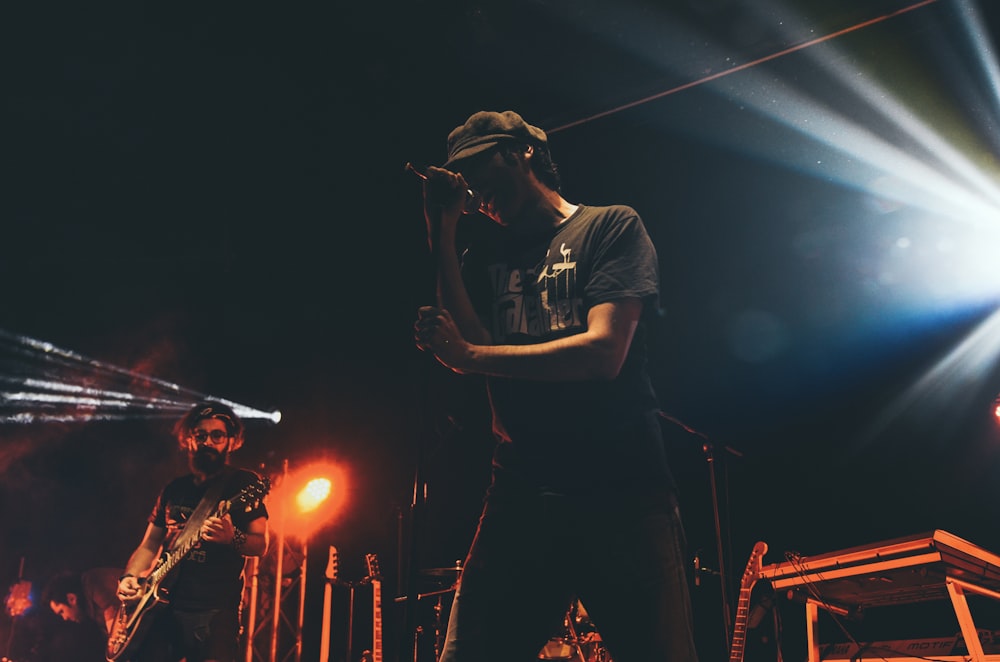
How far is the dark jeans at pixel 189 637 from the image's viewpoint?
4082 millimetres

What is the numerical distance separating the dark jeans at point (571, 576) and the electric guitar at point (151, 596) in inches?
132

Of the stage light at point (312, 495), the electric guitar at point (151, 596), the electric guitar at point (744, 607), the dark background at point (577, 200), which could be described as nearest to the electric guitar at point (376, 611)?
the stage light at point (312, 495)

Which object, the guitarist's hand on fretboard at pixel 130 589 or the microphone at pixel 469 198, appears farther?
the guitarist's hand on fretboard at pixel 130 589

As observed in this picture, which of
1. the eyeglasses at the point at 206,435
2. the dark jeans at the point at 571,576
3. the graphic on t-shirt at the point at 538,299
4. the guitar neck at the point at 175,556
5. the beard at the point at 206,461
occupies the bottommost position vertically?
the dark jeans at the point at 571,576

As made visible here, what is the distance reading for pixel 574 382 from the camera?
5.31 ft

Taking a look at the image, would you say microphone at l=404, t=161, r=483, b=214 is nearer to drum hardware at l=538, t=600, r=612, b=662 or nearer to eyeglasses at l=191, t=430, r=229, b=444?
eyeglasses at l=191, t=430, r=229, b=444

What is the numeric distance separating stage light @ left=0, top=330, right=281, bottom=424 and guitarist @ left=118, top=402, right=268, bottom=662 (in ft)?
13.7

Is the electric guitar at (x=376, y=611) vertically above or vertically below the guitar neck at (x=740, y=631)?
above

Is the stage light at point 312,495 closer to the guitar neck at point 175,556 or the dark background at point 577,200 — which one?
the dark background at point 577,200

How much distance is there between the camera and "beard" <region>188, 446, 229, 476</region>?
4.90m

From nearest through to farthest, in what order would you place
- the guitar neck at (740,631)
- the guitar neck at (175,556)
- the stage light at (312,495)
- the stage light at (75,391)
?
the guitar neck at (740,631) → the guitar neck at (175,556) → the stage light at (312,495) → the stage light at (75,391)

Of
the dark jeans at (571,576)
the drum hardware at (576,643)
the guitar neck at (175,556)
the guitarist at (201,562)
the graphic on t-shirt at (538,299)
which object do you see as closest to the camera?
the dark jeans at (571,576)

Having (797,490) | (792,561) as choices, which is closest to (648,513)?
(792,561)

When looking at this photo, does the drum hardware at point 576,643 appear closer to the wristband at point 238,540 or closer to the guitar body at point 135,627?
the wristband at point 238,540
